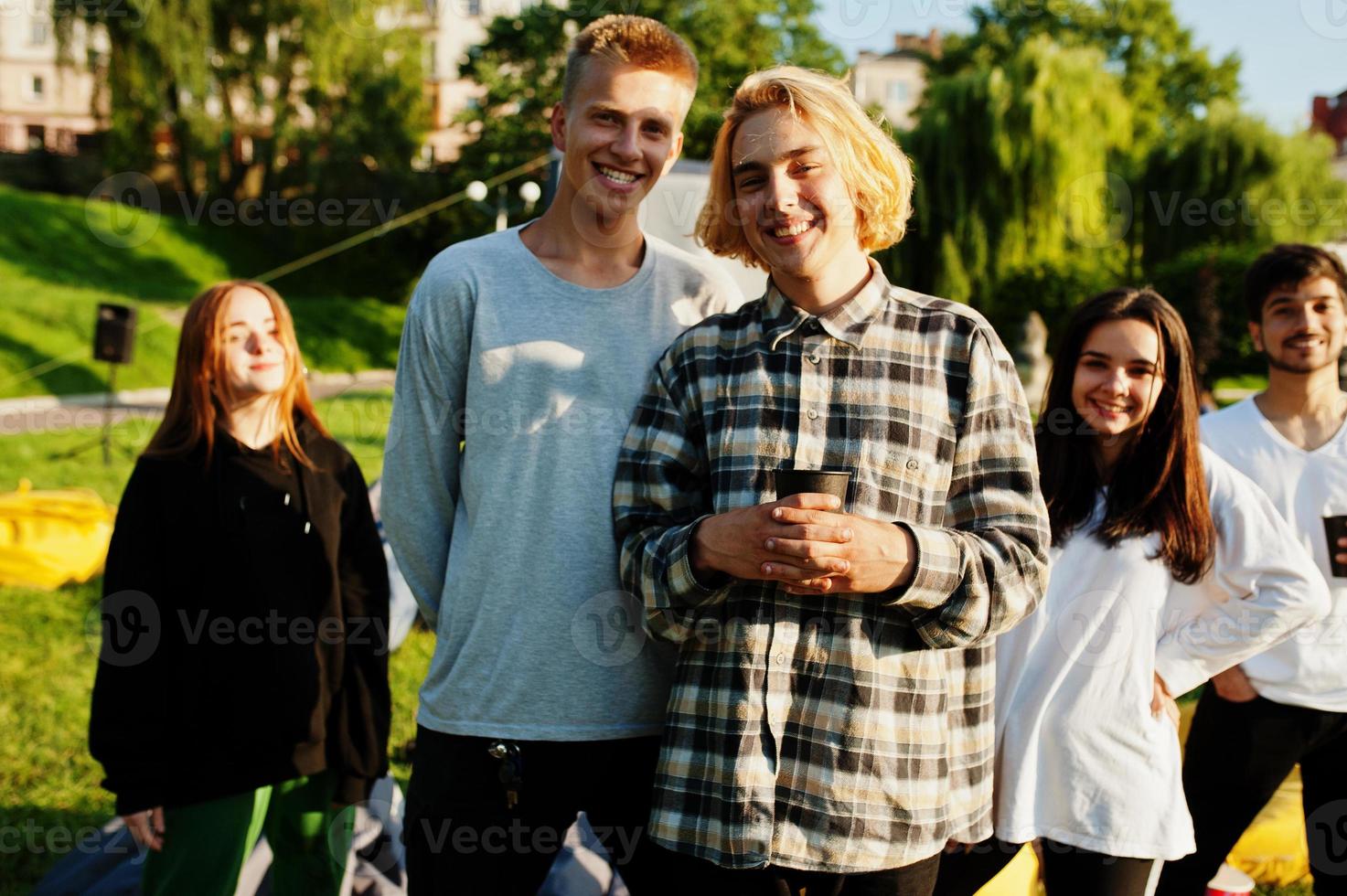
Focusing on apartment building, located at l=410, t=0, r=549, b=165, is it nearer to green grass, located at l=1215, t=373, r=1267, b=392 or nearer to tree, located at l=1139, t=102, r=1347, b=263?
tree, located at l=1139, t=102, r=1347, b=263

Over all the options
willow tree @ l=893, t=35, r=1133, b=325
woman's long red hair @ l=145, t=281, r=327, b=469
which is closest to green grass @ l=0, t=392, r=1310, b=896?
woman's long red hair @ l=145, t=281, r=327, b=469

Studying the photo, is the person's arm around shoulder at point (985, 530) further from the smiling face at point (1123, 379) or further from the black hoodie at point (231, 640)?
the black hoodie at point (231, 640)

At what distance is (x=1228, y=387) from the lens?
21.9 meters

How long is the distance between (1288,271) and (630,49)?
1.97m

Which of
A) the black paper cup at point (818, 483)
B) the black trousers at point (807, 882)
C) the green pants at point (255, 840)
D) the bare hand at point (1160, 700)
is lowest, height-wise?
the green pants at point (255, 840)

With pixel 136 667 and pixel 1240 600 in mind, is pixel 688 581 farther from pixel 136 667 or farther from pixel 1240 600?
pixel 136 667

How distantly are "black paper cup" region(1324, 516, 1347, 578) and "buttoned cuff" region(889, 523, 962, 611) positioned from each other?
5.22 ft

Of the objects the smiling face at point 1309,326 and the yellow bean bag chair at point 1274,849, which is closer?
the smiling face at point 1309,326

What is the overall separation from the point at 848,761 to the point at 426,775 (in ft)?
2.78

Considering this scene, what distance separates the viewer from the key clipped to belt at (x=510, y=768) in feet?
6.43

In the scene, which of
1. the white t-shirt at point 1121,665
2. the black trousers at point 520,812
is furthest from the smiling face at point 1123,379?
the black trousers at point 520,812

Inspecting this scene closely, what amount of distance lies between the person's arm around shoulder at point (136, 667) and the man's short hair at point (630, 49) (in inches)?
55.8

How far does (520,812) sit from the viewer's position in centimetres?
197

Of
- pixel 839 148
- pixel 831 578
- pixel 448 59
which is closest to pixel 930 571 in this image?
pixel 831 578
